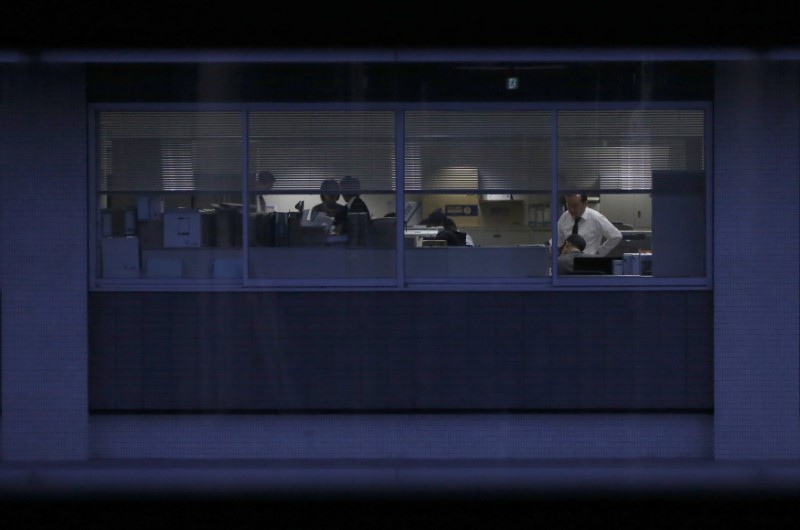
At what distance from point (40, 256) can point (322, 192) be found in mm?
2380

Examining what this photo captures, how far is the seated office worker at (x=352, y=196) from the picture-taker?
10570 millimetres

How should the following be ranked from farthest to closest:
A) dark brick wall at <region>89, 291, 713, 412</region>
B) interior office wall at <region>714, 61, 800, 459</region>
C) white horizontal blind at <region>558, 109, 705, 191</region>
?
1. white horizontal blind at <region>558, 109, 705, 191</region>
2. dark brick wall at <region>89, 291, 713, 412</region>
3. interior office wall at <region>714, 61, 800, 459</region>

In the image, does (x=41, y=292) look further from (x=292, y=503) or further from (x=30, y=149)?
(x=292, y=503)

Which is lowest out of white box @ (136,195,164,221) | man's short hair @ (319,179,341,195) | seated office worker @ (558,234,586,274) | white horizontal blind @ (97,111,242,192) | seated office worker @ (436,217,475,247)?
seated office worker @ (558,234,586,274)

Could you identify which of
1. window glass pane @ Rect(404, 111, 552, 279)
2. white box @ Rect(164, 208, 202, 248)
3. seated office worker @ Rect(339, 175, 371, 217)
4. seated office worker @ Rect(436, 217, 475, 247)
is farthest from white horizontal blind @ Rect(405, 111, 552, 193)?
white box @ Rect(164, 208, 202, 248)

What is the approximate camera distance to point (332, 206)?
1061 centimetres

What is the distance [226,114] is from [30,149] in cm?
163

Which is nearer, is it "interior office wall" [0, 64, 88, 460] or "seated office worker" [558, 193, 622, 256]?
"interior office wall" [0, 64, 88, 460]

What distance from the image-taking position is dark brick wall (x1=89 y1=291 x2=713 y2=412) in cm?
1047

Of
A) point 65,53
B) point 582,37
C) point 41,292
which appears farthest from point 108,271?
point 582,37

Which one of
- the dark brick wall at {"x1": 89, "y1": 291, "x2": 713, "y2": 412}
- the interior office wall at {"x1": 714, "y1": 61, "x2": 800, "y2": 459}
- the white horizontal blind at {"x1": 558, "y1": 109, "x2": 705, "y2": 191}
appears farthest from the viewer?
the white horizontal blind at {"x1": 558, "y1": 109, "x2": 705, "y2": 191}

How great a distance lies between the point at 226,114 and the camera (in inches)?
416

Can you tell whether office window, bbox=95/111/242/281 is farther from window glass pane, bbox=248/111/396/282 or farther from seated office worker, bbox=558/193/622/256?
seated office worker, bbox=558/193/622/256

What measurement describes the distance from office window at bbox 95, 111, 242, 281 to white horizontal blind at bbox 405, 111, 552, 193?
1514 millimetres
